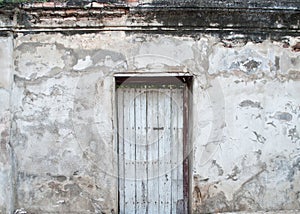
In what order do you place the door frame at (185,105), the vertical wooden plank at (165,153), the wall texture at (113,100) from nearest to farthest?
the wall texture at (113,100) → the door frame at (185,105) → the vertical wooden plank at (165,153)

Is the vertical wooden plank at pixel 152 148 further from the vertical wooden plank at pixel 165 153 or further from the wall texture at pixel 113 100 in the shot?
the wall texture at pixel 113 100

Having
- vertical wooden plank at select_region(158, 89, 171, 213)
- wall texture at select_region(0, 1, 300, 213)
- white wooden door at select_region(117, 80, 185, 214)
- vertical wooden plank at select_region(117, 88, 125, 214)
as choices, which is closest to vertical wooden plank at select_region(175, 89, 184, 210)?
white wooden door at select_region(117, 80, 185, 214)

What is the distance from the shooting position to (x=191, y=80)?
219 inches

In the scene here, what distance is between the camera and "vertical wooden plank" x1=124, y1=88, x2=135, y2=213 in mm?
5688

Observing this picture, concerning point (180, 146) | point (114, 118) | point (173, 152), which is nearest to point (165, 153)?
point (173, 152)

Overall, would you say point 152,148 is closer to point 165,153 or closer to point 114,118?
point 165,153

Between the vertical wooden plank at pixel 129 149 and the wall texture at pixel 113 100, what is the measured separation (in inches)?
9.7

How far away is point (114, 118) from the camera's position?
18.0 feet

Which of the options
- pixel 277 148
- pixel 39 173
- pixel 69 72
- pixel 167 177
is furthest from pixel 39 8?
pixel 277 148

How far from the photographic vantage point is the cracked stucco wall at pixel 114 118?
5422 millimetres

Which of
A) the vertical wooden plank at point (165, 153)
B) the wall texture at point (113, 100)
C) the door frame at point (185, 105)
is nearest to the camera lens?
the wall texture at point (113, 100)

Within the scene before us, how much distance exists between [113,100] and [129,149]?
2.27ft

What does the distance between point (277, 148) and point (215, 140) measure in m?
0.79

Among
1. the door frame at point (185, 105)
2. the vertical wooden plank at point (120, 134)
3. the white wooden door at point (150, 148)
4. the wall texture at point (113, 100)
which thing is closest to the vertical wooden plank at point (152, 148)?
the white wooden door at point (150, 148)
